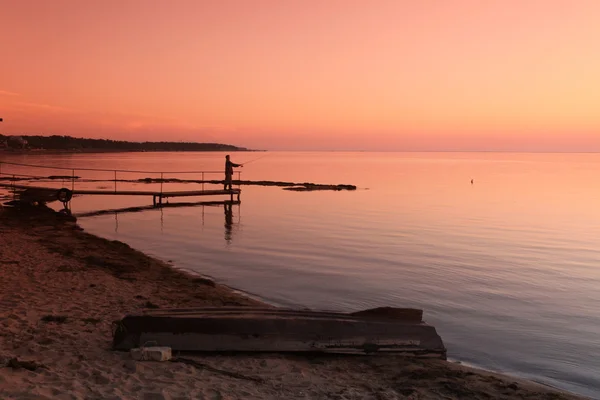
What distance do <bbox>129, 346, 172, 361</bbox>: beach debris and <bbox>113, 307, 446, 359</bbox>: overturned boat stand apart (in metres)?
0.28

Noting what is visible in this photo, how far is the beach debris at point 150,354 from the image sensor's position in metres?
6.32

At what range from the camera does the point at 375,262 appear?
15961mm

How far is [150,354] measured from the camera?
6348mm

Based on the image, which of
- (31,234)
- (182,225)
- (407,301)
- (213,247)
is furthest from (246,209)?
(407,301)

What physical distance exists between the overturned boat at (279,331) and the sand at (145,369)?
0.57 feet

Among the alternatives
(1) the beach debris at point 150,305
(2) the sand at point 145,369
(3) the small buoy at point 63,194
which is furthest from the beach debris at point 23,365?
(3) the small buoy at point 63,194

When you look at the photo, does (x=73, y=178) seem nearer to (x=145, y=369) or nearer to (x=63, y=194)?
(x=63, y=194)

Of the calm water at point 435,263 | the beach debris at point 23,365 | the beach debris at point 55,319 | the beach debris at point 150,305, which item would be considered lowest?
the calm water at point 435,263

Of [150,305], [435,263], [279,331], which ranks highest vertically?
[279,331]

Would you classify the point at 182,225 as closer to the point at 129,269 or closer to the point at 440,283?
the point at 129,269

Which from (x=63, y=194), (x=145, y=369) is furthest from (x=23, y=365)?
(x=63, y=194)

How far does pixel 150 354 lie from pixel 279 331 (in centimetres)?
188

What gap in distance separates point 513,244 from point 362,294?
10847mm

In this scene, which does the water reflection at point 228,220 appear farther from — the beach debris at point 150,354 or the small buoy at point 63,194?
the beach debris at point 150,354
